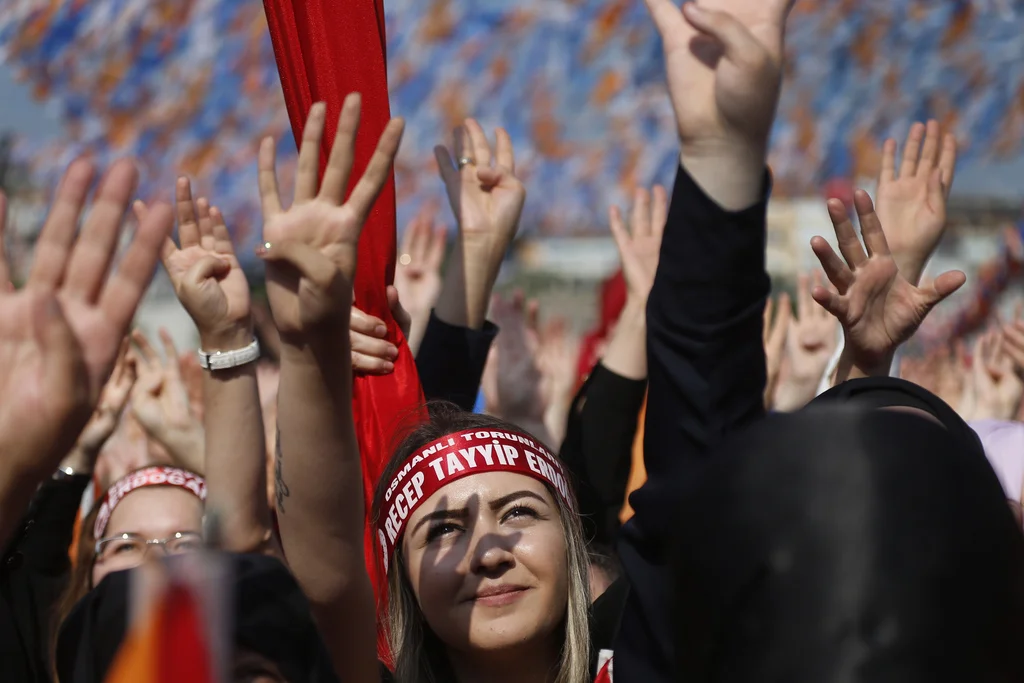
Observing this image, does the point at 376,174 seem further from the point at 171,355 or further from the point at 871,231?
the point at 171,355

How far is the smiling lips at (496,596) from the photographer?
7.23 ft

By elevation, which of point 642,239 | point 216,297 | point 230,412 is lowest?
point 230,412

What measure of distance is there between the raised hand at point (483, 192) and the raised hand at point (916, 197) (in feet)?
2.99

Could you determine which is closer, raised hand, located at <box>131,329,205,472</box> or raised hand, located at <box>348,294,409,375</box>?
raised hand, located at <box>348,294,409,375</box>

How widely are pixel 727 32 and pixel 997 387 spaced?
358 cm

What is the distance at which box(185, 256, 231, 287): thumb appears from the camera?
204cm

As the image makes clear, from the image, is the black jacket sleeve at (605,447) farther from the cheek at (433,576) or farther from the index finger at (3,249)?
the index finger at (3,249)

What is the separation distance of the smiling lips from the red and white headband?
117 cm

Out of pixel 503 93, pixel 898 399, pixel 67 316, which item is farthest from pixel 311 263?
pixel 503 93

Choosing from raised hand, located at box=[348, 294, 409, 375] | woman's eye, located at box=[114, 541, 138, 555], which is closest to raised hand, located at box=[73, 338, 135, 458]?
woman's eye, located at box=[114, 541, 138, 555]

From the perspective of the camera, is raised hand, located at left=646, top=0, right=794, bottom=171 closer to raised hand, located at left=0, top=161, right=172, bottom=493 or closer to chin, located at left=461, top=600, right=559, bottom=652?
raised hand, located at left=0, top=161, right=172, bottom=493

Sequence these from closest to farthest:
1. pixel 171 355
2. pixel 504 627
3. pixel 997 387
Result: pixel 504 627 → pixel 171 355 → pixel 997 387

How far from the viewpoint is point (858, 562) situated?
3.72ft

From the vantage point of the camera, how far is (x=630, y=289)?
3.37 meters
